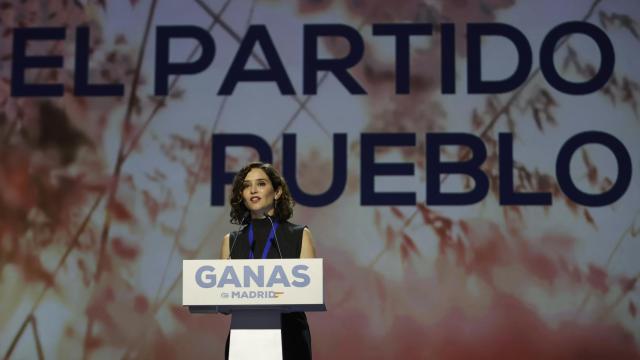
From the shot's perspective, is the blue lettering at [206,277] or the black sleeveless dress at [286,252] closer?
the blue lettering at [206,277]

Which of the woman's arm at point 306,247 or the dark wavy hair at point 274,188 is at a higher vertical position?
the dark wavy hair at point 274,188

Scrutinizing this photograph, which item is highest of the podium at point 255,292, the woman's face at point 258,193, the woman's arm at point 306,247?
the woman's face at point 258,193

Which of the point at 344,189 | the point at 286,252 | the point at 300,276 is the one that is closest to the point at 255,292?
the point at 300,276

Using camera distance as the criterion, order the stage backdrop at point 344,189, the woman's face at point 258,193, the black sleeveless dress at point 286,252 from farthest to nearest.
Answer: the stage backdrop at point 344,189 → the woman's face at point 258,193 → the black sleeveless dress at point 286,252

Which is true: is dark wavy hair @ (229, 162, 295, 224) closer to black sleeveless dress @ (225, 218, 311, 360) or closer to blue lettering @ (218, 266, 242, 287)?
black sleeveless dress @ (225, 218, 311, 360)

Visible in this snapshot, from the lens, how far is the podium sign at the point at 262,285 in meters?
2.74

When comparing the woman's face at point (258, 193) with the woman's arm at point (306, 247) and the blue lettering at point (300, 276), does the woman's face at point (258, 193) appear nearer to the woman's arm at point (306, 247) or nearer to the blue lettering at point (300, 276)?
the woman's arm at point (306, 247)

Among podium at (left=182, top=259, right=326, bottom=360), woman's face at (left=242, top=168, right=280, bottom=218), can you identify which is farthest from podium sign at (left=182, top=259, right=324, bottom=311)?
woman's face at (left=242, top=168, right=280, bottom=218)

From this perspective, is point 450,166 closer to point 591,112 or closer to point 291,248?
point 591,112

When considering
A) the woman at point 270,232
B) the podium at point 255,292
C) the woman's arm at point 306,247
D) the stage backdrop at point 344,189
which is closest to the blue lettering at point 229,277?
the podium at point 255,292

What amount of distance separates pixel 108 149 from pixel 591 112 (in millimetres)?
2880

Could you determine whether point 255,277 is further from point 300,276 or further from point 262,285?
point 300,276

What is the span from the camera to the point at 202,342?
5.43 m

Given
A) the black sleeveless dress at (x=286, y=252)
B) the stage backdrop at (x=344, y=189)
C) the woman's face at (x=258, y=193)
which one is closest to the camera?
the black sleeveless dress at (x=286, y=252)
